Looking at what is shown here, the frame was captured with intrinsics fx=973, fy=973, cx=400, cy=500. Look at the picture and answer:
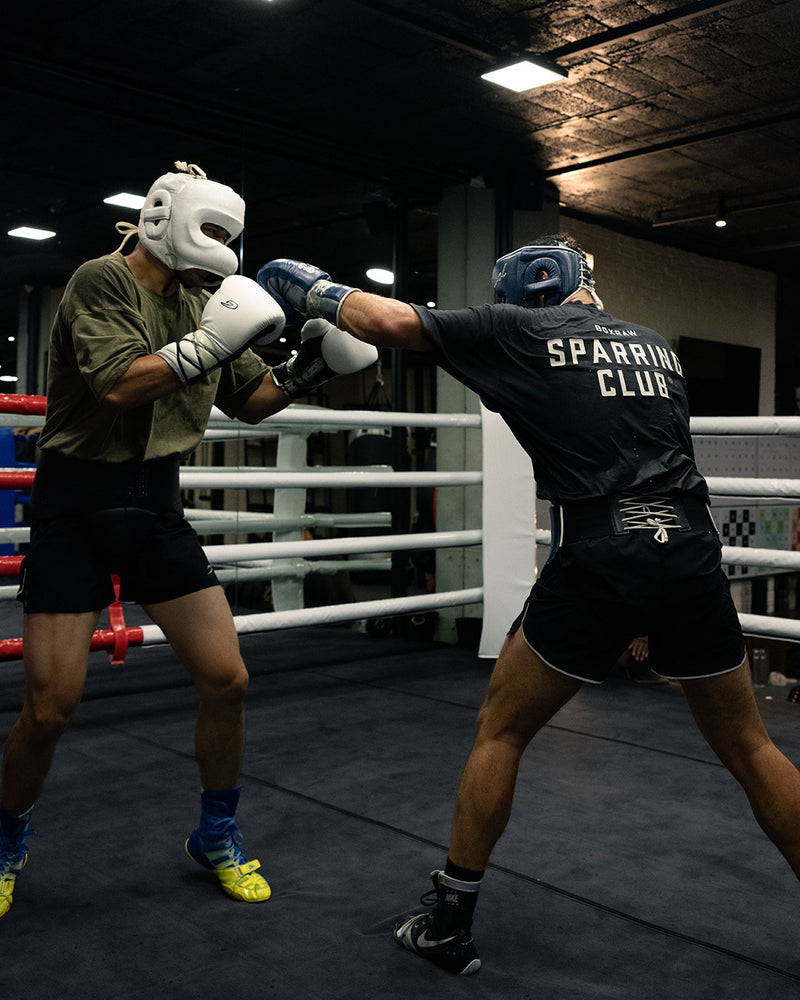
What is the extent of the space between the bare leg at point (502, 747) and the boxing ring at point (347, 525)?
1822 millimetres

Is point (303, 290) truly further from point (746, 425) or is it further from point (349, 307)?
point (746, 425)

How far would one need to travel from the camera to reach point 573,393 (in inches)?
63.0

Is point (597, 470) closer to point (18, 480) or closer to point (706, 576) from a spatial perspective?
point (706, 576)

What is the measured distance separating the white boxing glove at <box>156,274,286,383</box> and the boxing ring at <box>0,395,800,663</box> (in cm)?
153

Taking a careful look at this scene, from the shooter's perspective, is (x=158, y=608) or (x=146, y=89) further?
(x=146, y=89)

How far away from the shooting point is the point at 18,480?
3.07 m

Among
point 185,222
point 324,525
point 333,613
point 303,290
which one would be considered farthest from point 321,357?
point 324,525

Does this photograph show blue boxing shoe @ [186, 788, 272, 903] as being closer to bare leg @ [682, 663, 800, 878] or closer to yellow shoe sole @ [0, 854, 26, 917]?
yellow shoe sole @ [0, 854, 26, 917]

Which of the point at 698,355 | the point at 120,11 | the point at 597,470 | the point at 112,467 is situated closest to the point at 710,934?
the point at 597,470

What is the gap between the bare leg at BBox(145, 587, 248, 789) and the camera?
187cm

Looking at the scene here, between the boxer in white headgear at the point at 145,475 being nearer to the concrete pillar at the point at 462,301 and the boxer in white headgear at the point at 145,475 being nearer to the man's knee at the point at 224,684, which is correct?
the man's knee at the point at 224,684

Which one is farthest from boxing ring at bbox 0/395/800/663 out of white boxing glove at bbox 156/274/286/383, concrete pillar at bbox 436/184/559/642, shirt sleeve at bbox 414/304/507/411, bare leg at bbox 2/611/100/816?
shirt sleeve at bbox 414/304/507/411

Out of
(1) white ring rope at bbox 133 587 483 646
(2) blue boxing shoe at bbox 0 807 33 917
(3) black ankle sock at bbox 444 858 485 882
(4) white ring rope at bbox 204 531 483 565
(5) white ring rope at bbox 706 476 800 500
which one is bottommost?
(2) blue boxing shoe at bbox 0 807 33 917

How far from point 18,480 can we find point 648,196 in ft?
14.4
